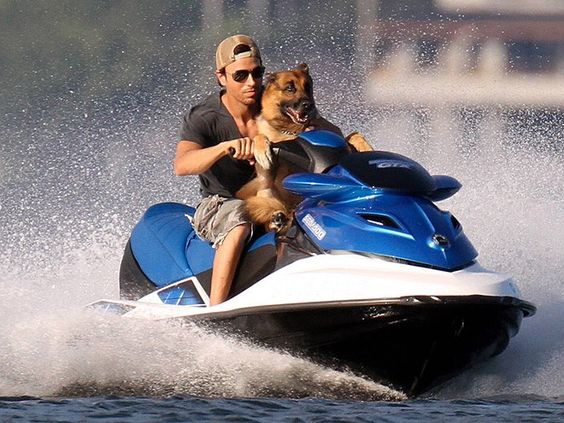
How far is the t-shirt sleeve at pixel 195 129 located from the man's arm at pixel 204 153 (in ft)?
0.08

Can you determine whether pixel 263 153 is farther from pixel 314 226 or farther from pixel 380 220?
pixel 380 220

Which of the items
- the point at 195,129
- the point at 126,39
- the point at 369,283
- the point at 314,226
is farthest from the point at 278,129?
the point at 126,39

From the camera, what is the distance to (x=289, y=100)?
6688mm

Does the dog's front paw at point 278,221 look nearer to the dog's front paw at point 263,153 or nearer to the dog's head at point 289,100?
the dog's front paw at point 263,153

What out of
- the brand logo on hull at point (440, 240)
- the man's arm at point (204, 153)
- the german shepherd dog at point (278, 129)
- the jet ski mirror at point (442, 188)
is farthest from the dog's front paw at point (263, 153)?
the brand logo on hull at point (440, 240)

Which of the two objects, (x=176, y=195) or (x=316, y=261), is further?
(x=176, y=195)

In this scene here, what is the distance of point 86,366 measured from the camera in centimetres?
Result: 670

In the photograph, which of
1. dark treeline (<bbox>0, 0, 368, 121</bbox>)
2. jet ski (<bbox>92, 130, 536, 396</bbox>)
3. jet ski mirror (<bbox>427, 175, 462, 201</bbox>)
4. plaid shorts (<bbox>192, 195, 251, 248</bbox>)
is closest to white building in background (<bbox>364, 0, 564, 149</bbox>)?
dark treeline (<bbox>0, 0, 368, 121</bbox>)

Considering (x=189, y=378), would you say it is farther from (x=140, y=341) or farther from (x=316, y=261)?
(x=316, y=261)

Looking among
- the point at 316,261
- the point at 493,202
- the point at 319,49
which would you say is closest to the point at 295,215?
the point at 316,261

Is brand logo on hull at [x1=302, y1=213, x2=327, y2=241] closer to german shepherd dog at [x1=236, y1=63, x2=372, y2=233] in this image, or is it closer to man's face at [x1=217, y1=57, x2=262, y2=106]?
german shepherd dog at [x1=236, y1=63, x2=372, y2=233]

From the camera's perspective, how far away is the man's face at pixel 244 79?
6.76 meters

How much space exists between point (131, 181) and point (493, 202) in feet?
8.75

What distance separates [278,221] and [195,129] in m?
0.58
